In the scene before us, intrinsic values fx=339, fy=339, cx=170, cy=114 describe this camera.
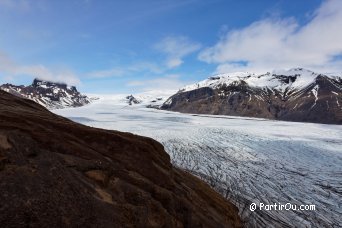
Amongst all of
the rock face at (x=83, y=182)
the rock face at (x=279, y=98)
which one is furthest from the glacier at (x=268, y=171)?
the rock face at (x=279, y=98)

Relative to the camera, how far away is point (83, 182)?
819 cm

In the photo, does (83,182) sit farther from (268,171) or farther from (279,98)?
(279,98)

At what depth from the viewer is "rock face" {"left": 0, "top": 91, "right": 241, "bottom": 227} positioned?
6949 mm

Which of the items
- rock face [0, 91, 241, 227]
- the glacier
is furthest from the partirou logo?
rock face [0, 91, 241, 227]

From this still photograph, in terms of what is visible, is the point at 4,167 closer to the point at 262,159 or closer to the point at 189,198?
the point at 189,198

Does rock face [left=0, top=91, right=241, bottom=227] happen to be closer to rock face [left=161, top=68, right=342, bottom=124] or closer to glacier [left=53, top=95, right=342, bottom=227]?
glacier [left=53, top=95, right=342, bottom=227]

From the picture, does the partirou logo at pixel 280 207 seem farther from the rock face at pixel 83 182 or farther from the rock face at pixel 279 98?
the rock face at pixel 279 98

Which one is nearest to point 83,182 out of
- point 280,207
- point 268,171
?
point 280,207

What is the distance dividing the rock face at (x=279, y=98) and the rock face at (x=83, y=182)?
394ft

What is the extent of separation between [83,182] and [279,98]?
555ft

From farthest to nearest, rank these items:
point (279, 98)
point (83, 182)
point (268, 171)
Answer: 1. point (279, 98)
2. point (268, 171)
3. point (83, 182)

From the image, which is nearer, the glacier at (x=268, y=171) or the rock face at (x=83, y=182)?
the rock face at (x=83, y=182)

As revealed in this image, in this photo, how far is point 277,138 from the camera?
39125 millimetres

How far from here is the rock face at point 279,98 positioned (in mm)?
135375
